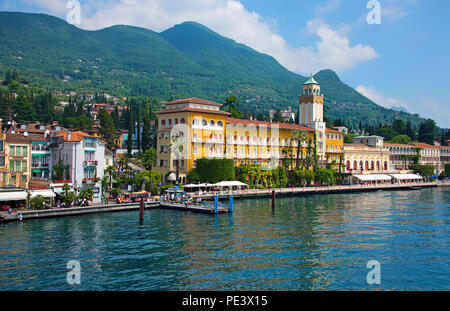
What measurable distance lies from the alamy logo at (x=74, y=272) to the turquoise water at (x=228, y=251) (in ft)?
1.04

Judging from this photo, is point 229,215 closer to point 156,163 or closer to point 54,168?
point 54,168

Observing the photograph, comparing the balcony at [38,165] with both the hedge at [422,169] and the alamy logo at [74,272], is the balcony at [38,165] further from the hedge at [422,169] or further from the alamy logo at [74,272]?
the hedge at [422,169]

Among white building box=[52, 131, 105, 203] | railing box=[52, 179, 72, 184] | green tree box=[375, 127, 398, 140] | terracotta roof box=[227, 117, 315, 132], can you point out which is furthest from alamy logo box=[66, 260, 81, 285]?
green tree box=[375, 127, 398, 140]

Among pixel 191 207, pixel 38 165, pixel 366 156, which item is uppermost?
pixel 366 156

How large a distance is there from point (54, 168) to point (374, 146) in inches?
3388

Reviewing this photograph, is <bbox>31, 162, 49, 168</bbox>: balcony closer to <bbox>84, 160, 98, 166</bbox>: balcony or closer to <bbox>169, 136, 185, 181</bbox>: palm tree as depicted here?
<bbox>84, 160, 98, 166</bbox>: balcony

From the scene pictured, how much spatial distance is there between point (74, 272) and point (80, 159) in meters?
33.3

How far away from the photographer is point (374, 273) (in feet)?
83.8

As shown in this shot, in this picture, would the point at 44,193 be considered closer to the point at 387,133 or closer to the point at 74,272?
the point at 74,272

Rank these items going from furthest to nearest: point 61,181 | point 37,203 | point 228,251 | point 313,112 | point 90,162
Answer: point 313,112 → point 90,162 → point 61,181 → point 37,203 → point 228,251

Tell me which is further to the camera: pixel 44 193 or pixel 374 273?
pixel 44 193

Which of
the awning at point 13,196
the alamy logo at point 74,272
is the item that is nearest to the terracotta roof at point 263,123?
the awning at point 13,196

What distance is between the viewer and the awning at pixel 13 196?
4559 cm

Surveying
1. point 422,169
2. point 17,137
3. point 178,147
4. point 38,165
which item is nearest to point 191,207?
point 178,147
